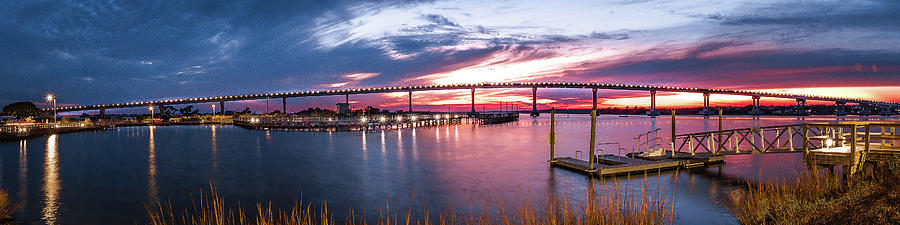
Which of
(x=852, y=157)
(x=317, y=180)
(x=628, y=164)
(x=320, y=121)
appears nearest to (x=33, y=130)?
(x=320, y=121)

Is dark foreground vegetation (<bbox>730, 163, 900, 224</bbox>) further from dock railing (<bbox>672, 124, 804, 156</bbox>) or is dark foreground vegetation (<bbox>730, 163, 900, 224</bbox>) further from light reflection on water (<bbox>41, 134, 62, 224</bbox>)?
light reflection on water (<bbox>41, 134, 62, 224</bbox>)

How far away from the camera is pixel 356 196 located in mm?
15117

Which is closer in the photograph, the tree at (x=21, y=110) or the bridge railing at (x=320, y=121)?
the bridge railing at (x=320, y=121)

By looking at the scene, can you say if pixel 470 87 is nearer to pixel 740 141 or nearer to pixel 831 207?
pixel 740 141

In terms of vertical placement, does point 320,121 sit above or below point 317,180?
above

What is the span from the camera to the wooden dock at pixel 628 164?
55.7ft

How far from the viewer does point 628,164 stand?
1792 cm

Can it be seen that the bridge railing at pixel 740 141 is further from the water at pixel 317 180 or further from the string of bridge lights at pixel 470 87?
the string of bridge lights at pixel 470 87

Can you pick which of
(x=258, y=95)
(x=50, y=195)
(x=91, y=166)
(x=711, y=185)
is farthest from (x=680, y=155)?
(x=258, y=95)

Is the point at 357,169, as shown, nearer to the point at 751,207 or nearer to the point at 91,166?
the point at 91,166

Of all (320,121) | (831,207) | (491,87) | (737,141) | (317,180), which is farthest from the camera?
(491,87)

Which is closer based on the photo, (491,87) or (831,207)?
(831,207)

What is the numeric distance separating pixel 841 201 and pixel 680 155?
1286cm

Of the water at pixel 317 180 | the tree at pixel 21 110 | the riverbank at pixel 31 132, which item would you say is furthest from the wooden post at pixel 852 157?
the tree at pixel 21 110
